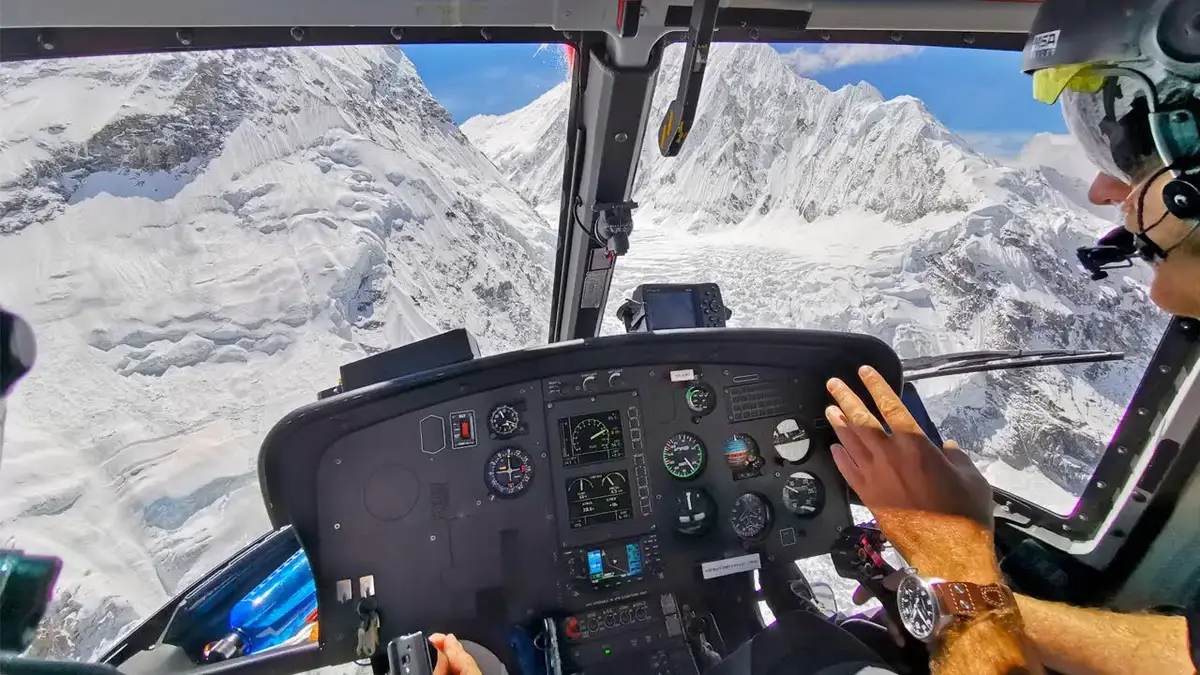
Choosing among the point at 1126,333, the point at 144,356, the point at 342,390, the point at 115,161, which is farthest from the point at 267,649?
the point at 1126,333

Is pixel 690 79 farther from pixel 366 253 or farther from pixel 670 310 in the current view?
pixel 366 253

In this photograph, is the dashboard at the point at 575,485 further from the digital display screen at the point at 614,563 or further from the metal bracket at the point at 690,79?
the metal bracket at the point at 690,79

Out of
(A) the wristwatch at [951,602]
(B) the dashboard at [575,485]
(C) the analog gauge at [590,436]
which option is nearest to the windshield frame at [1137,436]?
(B) the dashboard at [575,485]

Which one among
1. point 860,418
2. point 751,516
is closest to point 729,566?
point 751,516

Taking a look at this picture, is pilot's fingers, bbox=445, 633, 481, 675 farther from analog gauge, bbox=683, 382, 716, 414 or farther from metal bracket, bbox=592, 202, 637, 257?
metal bracket, bbox=592, 202, 637, 257

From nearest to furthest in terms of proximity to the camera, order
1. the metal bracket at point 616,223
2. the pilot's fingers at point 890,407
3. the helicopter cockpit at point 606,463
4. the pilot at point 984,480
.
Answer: the pilot at point 984,480
the pilot's fingers at point 890,407
the helicopter cockpit at point 606,463
the metal bracket at point 616,223

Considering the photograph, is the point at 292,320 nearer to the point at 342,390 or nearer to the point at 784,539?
the point at 342,390
